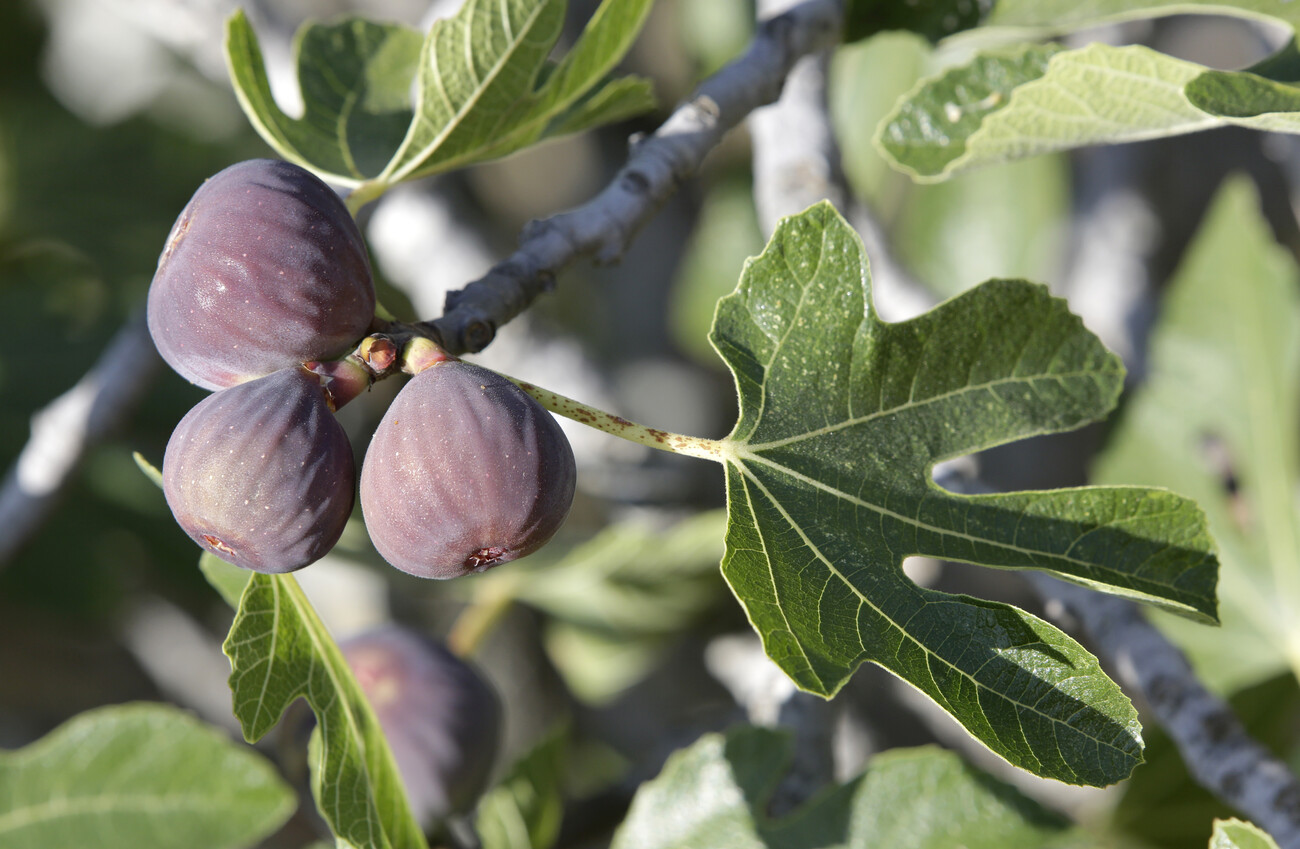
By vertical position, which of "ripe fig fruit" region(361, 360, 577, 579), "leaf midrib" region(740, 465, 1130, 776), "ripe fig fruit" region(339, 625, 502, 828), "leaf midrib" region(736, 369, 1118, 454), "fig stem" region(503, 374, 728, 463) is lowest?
"ripe fig fruit" region(339, 625, 502, 828)

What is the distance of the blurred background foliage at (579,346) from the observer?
1.63 m

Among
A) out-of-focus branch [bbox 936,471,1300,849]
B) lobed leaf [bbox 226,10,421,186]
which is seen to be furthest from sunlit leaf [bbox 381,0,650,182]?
out-of-focus branch [bbox 936,471,1300,849]

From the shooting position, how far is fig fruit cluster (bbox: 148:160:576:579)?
0.61 metres

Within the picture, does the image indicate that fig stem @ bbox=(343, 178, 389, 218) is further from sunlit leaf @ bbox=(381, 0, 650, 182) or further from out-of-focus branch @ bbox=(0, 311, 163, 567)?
out-of-focus branch @ bbox=(0, 311, 163, 567)

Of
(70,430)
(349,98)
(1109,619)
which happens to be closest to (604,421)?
(349,98)

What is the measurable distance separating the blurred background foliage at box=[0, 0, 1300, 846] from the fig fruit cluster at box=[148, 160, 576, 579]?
565 millimetres

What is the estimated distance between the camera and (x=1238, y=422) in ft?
4.55

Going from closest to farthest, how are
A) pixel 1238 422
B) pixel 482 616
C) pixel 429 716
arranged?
pixel 429 716
pixel 1238 422
pixel 482 616

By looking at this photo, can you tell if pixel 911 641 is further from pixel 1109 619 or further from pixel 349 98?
pixel 349 98

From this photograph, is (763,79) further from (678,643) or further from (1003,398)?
(678,643)

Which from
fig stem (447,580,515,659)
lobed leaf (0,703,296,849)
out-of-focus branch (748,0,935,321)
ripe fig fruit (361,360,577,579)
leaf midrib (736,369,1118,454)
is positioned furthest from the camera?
fig stem (447,580,515,659)

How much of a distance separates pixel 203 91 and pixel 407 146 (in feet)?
7.02

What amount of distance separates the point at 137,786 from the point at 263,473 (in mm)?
759

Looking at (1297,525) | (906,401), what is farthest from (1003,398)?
(1297,525)
